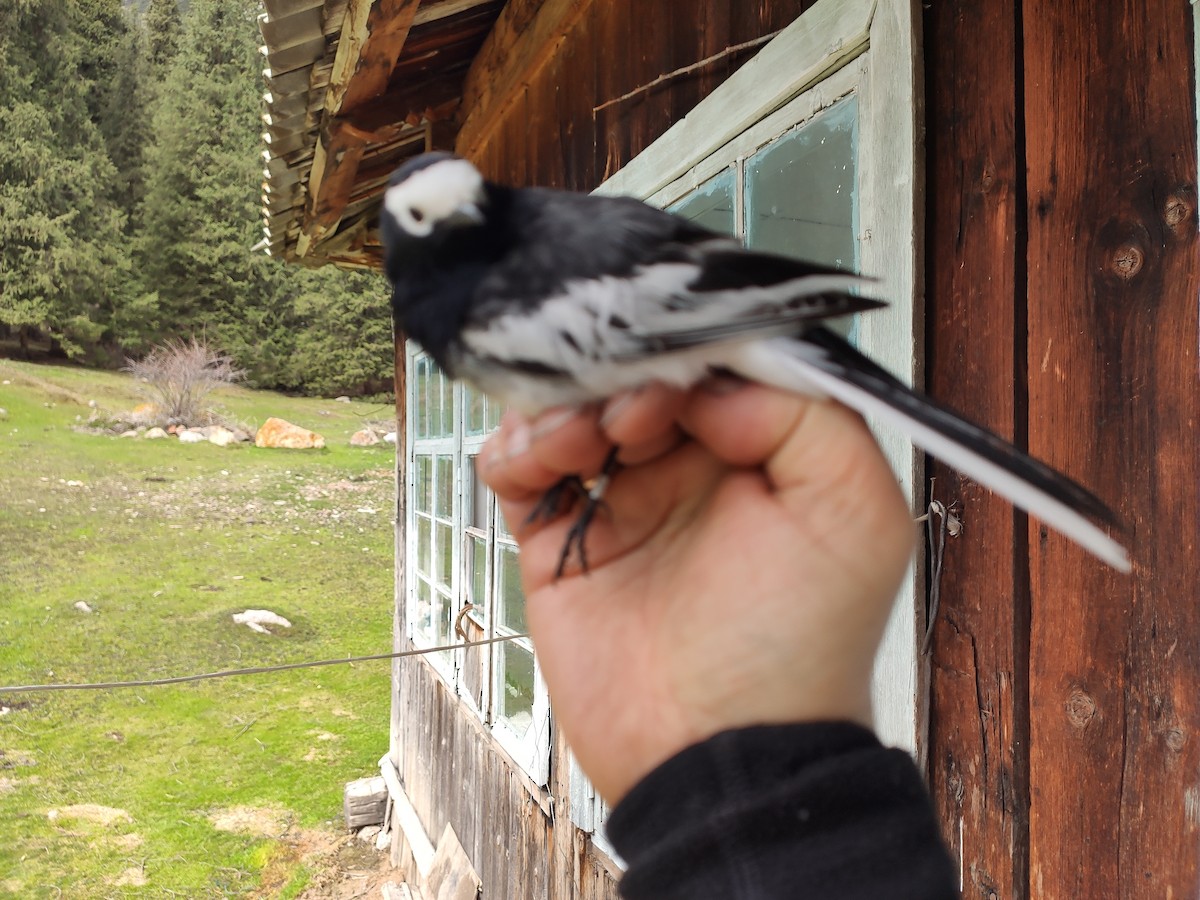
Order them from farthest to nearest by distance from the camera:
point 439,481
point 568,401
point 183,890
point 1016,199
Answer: point 183,890
point 439,481
point 1016,199
point 568,401

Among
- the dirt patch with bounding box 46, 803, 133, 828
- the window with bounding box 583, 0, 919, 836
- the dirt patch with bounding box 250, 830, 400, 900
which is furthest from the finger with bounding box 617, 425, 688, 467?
the dirt patch with bounding box 46, 803, 133, 828

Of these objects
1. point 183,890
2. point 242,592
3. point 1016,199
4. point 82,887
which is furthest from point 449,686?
point 242,592

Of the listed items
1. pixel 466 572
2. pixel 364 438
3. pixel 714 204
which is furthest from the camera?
pixel 364 438

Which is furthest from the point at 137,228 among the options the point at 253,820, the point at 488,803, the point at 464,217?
the point at 464,217

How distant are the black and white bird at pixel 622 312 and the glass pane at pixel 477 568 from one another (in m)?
3.47

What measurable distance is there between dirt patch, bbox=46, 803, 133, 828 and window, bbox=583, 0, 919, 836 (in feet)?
28.7

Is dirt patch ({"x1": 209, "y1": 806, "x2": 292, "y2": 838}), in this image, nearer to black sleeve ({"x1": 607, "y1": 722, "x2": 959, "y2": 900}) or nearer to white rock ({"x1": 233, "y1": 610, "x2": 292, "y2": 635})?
white rock ({"x1": 233, "y1": 610, "x2": 292, "y2": 635})

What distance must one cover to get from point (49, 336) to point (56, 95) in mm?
9187

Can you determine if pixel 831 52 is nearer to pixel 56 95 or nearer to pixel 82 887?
pixel 82 887

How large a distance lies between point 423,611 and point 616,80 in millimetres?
4820

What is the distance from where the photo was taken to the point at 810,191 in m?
1.72

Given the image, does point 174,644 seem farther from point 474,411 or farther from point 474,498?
point 474,411

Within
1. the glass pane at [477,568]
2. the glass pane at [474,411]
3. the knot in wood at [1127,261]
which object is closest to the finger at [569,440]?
the knot in wood at [1127,261]

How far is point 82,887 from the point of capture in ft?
21.8
